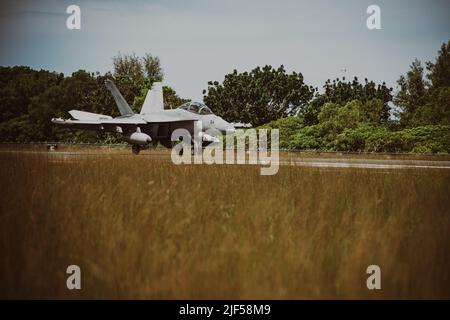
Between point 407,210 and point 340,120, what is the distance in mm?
29225

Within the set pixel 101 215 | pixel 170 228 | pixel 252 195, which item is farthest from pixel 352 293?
pixel 252 195

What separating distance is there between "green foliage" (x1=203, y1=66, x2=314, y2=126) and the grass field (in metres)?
41.6

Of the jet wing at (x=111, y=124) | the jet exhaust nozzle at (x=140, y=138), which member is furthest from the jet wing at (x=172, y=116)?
the jet exhaust nozzle at (x=140, y=138)

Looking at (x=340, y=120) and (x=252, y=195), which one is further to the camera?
(x=340, y=120)

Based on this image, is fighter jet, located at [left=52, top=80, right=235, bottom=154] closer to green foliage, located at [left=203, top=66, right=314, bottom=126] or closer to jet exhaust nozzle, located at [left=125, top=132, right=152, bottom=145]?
jet exhaust nozzle, located at [left=125, top=132, right=152, bottom=145]

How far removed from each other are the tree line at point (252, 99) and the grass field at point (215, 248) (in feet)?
95.2

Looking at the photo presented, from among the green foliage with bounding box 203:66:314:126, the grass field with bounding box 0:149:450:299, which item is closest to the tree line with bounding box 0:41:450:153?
the green foliage with bounding box 203:66:314:126

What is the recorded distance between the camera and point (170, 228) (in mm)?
4051

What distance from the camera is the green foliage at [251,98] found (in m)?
48.2

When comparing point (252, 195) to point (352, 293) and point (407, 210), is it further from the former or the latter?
point (352, 293)

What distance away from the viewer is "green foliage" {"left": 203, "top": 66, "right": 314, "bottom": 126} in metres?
48.2

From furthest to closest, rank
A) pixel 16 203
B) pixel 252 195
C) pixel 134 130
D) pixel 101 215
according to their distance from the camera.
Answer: pixel 134 130
pixel 252 195
pixel 16 203
pixel 101 215

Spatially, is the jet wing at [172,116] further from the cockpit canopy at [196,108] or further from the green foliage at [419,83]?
the green foliage at [419,83]
